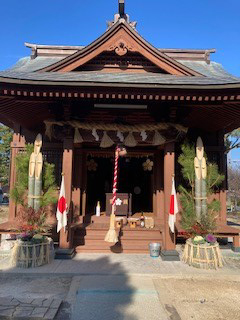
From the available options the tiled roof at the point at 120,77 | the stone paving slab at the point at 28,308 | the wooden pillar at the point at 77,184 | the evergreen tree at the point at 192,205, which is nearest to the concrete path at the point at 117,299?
the stone paving slab at the point at 28,308

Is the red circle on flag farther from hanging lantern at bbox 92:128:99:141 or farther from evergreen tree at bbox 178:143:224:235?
evergreen tree at bbox 178:143:224:235

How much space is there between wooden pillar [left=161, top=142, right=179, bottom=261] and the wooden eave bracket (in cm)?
245

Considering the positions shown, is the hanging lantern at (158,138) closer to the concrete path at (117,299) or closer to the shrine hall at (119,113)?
the shrine hall at (119,113)

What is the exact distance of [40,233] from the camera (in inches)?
272

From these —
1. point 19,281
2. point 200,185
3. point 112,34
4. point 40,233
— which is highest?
point 112,34

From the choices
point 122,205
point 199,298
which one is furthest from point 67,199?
point 199,298

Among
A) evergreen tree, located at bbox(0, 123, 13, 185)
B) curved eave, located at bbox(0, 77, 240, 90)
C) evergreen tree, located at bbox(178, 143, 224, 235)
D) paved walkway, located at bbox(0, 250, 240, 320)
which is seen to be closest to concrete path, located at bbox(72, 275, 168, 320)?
paved walkway, located at bbox(0, 250, 240, 320)

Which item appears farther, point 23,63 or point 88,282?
point 23,63

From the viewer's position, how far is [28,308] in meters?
4.04

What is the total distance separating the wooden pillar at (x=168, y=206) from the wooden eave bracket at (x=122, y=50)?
96.3 inches

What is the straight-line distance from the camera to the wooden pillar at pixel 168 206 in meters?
6.79

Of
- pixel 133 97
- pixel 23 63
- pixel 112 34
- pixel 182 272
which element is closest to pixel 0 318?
pixel 182 272

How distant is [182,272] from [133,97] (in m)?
4.39

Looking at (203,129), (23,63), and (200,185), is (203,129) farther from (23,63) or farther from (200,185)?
(23,63)
